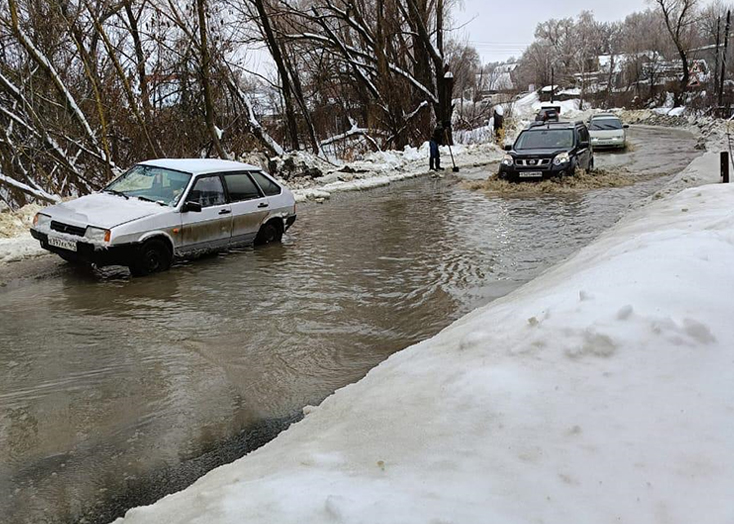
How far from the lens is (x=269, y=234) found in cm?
1089

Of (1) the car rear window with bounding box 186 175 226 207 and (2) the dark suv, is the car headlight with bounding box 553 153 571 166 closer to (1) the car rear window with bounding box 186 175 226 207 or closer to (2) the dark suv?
(2) the dark suv

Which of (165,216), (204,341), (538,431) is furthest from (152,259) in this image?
(538,431)

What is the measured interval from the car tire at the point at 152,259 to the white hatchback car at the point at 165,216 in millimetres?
13

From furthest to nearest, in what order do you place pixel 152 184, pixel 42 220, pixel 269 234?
pixel 269 234 → pixel 152 184 → pixel 42 220

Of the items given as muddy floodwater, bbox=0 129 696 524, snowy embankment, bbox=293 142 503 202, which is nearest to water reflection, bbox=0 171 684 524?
muddy floodwater, bbox=0 129 696 524

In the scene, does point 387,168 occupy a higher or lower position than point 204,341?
lower

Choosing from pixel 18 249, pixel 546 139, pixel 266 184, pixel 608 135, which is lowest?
pixel 608 135

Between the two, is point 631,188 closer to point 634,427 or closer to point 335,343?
point 335,343

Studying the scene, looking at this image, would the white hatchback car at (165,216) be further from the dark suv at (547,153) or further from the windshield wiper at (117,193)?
the dark suv at (547,153)

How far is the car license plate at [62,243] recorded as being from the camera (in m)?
8.09

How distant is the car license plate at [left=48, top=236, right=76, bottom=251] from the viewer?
8094mm

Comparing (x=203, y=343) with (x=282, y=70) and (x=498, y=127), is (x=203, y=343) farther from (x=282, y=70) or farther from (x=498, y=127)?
(x=498, y=127)

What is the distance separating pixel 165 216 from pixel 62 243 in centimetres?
133

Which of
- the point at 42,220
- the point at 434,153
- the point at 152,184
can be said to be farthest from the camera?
the point at 434,153
